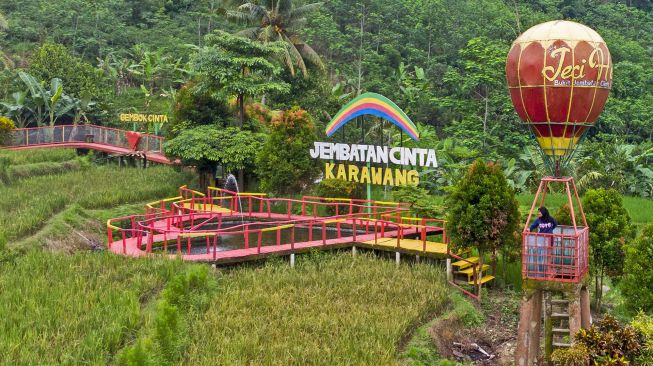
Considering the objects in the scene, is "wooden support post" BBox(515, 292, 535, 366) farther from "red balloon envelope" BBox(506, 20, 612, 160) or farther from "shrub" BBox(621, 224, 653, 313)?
"red balloon envelope" BBox(506, 20, 612, 160)

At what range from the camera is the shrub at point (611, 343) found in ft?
42.3

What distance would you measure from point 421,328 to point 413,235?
22.8 ft

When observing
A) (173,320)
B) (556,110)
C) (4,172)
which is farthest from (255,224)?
(4,172)

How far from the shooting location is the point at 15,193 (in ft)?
83.1

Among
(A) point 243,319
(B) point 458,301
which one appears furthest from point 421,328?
(A) point 243,319

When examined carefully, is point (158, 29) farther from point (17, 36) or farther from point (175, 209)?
point (175, 209)

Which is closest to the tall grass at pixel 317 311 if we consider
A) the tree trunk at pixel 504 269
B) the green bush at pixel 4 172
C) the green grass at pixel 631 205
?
the tree trunk at pixel 504 269

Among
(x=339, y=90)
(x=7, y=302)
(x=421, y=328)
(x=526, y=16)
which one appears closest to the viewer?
(x=7, y=302)

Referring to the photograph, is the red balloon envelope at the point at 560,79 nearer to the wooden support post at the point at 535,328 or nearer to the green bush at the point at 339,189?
the wooden support post at the point at 535,328

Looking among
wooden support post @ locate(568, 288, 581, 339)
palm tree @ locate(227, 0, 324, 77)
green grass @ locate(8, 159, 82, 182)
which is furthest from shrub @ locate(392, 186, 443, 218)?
green grass @ locate(8, 159, 82, 182)

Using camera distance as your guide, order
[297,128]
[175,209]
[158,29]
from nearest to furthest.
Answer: [175,209] → [297,128] → [158,29]

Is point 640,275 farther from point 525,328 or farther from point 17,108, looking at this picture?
point 17,108

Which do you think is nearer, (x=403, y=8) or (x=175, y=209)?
(x=175, y=209)

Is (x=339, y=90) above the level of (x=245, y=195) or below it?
above
